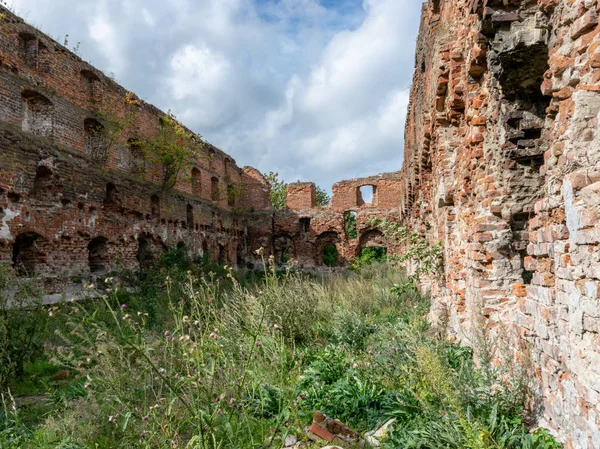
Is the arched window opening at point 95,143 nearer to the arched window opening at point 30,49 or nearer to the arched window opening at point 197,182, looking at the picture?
the arched window opening at point 30,49

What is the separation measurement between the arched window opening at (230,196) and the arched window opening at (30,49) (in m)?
11.4

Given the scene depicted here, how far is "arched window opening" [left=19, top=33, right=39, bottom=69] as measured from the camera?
11270 millimetres

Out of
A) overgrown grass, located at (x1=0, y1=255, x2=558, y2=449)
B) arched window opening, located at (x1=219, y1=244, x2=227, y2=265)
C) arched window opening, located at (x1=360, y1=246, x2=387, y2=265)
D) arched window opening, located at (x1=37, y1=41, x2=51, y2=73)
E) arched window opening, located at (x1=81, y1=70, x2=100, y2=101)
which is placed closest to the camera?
overgrown grass, located at (x1=0, y1=255, x2=558, y2=449)

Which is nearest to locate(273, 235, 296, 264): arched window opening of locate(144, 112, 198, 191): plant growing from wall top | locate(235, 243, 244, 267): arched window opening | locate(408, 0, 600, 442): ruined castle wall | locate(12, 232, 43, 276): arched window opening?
locate(235, 243, 244, 267): arched window opening

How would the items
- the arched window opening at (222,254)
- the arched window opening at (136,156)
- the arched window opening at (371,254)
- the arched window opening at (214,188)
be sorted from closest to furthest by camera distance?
the arched window opening at (136,156) < the arched window opening at (371,254) < the arched window opening at (222,254) < the arched window opening at (214,188)

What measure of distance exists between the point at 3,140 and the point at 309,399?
9.42m

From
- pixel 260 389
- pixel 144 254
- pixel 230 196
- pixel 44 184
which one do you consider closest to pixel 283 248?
pixel 230 196

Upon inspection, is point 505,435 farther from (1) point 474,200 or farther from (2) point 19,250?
(2) point 19,250

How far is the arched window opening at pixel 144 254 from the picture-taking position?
1392cm

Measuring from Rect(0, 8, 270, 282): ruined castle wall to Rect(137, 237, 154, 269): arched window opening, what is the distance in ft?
Result: 0.13

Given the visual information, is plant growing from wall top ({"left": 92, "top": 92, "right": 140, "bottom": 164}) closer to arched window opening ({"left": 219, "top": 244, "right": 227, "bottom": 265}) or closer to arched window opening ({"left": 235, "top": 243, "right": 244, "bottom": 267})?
arched window opening ({"left": 219, "top": 244, "right": 227, "bottom": 265})

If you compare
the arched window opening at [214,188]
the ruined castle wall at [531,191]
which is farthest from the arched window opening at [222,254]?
the ruined castle wall at [531,191]

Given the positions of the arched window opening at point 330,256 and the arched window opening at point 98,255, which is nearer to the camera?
the arched window opening at point 98,255

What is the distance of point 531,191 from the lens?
3.65m
